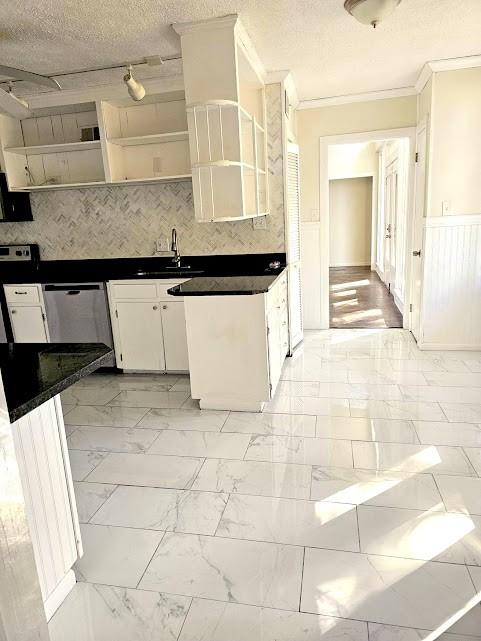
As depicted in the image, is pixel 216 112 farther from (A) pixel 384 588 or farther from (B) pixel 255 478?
(A) pixel 384 588

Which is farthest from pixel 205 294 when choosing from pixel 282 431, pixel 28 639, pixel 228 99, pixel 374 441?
pixel 28 639

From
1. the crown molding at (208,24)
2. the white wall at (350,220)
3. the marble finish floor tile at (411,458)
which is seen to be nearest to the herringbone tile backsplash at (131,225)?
the crown molding at (208,24)

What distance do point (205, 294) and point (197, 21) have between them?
160 cm

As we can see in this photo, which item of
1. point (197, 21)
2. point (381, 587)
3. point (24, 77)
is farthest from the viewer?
point (197, 21)

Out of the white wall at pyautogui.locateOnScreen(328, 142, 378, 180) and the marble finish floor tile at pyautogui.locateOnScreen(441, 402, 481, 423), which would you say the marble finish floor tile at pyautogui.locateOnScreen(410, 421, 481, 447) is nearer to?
the marble finish floor tile at pyautogui.locateOnScreen(441, 402, 481, 423)

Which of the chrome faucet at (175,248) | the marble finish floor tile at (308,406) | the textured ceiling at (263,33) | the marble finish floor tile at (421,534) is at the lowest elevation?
the marble finish floor tile at (421,534)

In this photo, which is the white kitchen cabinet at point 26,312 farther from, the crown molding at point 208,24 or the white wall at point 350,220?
the white wall at point 350,220

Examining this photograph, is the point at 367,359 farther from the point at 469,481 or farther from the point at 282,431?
the point at 469,481

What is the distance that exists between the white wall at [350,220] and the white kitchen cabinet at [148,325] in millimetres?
7749

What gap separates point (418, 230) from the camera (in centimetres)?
449

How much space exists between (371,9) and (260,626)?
8.79 feet

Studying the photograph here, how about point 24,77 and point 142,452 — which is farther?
point 142,452

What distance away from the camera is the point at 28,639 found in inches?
28.1

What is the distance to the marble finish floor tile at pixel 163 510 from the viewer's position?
2.04 metres
